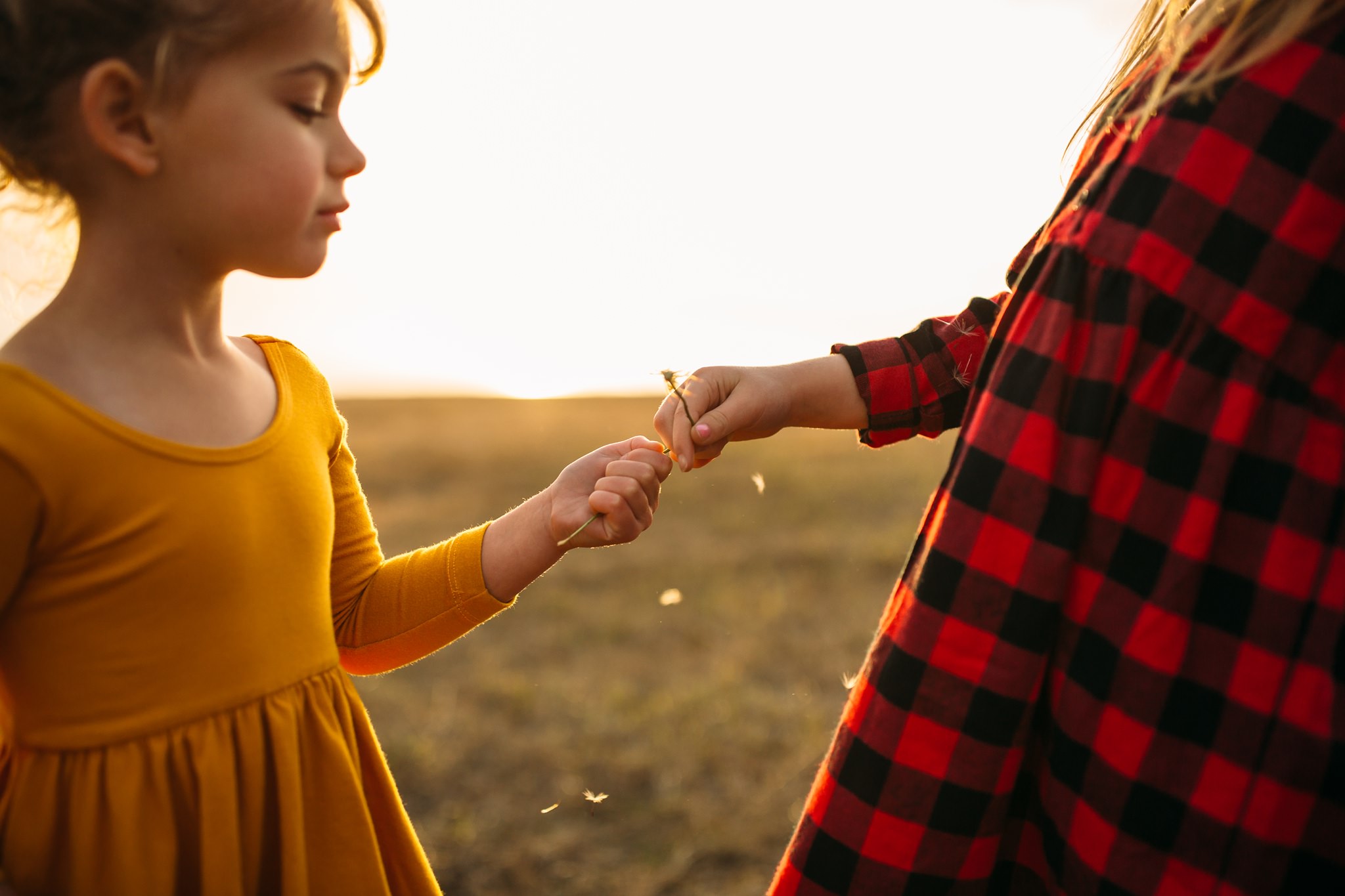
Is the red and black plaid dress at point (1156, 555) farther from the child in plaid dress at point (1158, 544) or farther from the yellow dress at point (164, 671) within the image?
the yellow dress at point (164, 671)

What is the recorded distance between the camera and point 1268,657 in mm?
993

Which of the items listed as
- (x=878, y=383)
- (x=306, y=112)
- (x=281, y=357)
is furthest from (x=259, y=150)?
(x=878, y=383)

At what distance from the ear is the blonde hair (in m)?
1.03

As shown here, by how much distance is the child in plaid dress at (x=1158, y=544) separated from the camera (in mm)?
991

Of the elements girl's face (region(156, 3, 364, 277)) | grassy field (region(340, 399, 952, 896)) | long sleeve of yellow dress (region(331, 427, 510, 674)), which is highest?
girl's face (region(156, 3, 364, 277))

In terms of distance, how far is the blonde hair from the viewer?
100cm

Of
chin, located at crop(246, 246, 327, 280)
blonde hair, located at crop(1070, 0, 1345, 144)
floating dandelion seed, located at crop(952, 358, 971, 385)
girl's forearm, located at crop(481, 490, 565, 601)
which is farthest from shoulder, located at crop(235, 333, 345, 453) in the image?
blonde hair, located at crop(1070, 0, 1345, 144)

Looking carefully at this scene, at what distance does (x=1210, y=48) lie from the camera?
108 centimetres

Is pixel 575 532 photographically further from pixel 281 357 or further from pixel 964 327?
pixel 964 327

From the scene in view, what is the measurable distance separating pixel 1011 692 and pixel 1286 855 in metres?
0.28

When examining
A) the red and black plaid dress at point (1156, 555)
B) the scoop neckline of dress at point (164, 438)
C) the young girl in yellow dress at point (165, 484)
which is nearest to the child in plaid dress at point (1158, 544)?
the red and black plaid dress at point (1156, 555)

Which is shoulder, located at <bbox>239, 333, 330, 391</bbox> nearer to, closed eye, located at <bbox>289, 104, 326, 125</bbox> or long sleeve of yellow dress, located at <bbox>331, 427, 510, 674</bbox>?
long sleeve of yellow dress, located at <bbox>331, 427, 510, 674</bbox>

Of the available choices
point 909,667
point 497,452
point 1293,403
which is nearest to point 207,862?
point 909,667

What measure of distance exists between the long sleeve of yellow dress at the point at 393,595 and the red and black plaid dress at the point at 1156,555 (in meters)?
0.57
